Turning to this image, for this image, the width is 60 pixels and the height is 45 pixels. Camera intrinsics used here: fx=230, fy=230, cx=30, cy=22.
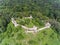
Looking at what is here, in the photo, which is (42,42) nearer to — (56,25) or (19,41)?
(19,41)

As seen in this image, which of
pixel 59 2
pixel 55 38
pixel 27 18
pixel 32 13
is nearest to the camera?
pixel 55 38

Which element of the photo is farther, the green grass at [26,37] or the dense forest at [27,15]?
the dense forest at [27,15]

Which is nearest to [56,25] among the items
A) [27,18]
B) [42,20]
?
[42,20]

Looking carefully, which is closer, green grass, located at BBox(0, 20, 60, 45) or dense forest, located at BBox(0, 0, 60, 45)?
green grass, located at BBox(0, 20, 60, 45)

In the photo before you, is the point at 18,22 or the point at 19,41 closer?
the point at 19,41

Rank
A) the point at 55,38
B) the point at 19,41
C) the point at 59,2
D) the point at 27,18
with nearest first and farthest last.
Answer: the point at 19,41
the point at 55,38
the point at 27,18
the point at 59,2

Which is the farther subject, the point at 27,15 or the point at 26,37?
the point at 27,15

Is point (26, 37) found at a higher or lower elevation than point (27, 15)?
higher
